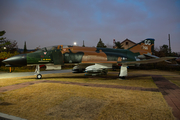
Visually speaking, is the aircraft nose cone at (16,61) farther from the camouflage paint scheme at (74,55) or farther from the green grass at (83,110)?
the green grass at (83,110)

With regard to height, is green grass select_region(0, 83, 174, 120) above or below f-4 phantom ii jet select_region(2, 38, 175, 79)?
below

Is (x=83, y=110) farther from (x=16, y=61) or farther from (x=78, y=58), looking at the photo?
(x=16, y=61)

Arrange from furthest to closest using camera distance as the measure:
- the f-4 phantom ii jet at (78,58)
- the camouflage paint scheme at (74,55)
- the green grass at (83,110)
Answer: the camouflage paint scheme at (74,55) → the f-4 phantom ii jet at (78,58) → the green grass at (83,110)

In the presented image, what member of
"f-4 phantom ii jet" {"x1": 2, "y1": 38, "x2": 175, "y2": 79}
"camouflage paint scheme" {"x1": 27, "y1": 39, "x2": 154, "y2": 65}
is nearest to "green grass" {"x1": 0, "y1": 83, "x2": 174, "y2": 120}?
"f-4 phantom ii jet" {"x1": 2, "y1": 38, "x2": 175, "y2": 79}

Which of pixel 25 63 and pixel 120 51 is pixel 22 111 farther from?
pixel 120 51

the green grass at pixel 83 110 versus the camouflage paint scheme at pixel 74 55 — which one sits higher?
the camouflage paint scheme at pixel 74 55

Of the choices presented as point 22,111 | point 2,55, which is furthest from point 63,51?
point 2,55

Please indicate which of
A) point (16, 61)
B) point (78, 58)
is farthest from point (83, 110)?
point (16, 61)

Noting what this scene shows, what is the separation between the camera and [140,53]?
40.5ft

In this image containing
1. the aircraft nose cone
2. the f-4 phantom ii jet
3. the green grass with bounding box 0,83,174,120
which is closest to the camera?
the green grass with bounding box 0,83,174,120

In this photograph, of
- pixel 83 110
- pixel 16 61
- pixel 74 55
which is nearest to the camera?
pixel 83 110

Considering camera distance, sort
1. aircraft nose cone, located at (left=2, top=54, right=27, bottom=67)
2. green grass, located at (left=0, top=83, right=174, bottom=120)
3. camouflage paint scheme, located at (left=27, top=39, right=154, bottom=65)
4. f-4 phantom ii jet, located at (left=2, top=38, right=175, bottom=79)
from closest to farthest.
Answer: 1. green grass, located at (left=0, top=83, right=174, bottom=120)
2. aircraft nose cone, located at (left=2, top=54, right=27, bottom=67)
3. f-4 phantom ii jet, located at (left=2, top=38, right=175, bottom=79)
4. camouflage paint scheme, located at (left=27, top=39, right=154, bottom=65)

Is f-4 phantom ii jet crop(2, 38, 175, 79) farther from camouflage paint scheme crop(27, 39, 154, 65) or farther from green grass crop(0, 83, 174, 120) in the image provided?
green grass crop(0, 83, 174, 120)

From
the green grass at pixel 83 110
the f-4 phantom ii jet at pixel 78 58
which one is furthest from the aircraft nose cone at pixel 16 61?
the green grass at pixel 83 110
